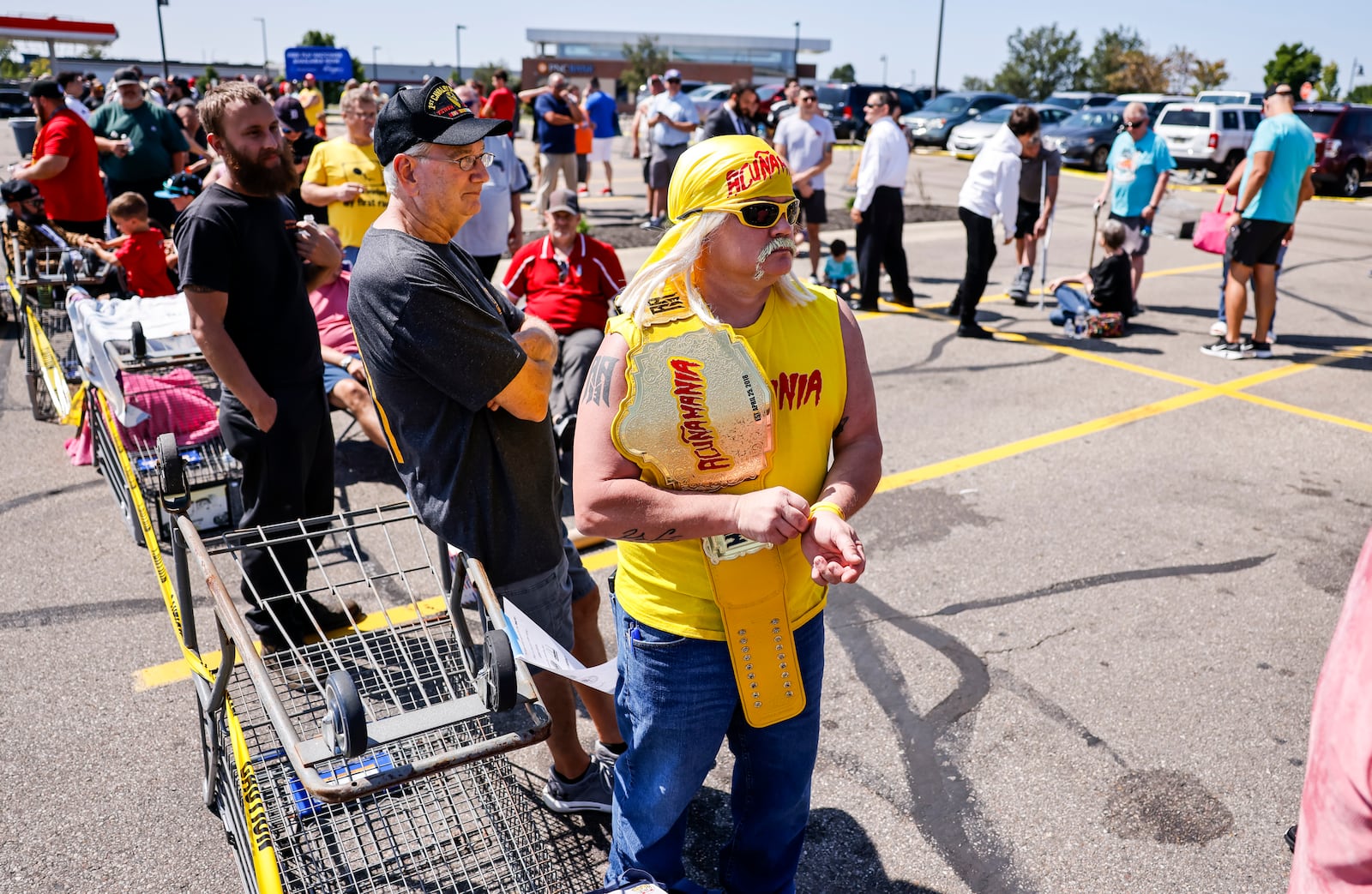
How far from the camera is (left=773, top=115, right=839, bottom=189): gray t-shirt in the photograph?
10.5 meters

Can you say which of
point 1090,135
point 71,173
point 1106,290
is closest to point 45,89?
point 71,173

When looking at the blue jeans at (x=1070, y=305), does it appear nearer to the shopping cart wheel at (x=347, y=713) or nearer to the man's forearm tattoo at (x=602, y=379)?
the man's forearm tattoo at (x=602, y=379)

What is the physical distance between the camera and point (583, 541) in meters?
5.02

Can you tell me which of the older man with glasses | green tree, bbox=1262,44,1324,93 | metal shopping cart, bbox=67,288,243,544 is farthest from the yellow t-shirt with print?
green tree, bbox=1262,44,1324,93

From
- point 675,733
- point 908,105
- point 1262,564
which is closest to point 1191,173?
point 908,105

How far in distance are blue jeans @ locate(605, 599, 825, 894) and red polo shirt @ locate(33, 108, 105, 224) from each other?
737 centimetres

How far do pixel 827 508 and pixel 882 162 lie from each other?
25.6 feet

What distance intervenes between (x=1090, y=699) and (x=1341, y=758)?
2.81 meters

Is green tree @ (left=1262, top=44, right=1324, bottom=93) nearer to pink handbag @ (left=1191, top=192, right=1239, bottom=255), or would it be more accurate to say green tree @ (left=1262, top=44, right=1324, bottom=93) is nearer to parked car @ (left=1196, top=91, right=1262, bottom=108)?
parked car @ (left=1196, top=91, right=1262, bottom=108)

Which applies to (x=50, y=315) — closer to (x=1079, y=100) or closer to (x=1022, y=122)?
(x=1022, y=122)

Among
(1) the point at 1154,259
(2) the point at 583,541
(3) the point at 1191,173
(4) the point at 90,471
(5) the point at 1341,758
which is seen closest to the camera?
(5) the point at 1341,758

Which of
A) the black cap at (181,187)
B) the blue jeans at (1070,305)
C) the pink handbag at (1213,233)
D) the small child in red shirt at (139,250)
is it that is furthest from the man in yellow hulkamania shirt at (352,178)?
the pink handbag at (1213,233)

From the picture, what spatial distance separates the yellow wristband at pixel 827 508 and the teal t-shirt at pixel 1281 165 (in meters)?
7.27

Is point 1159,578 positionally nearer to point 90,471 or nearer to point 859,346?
point 859,346
